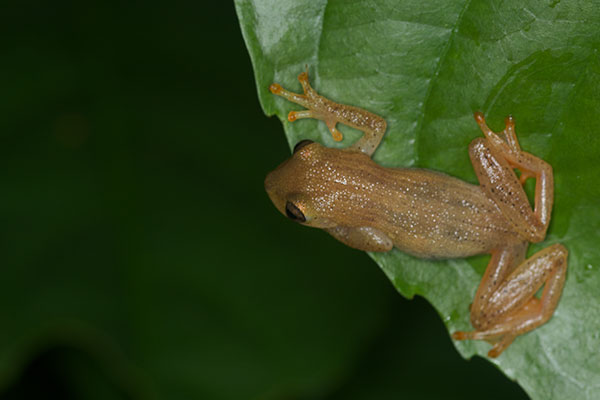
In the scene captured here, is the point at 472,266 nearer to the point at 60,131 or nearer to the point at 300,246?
the point at 300,246

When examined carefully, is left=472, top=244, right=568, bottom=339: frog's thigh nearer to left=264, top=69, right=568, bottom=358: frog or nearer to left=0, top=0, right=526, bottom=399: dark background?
left=264, top=69, right=568, bottom=358: frog

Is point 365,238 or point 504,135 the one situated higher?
point 504,135

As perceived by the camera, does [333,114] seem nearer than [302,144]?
Yes

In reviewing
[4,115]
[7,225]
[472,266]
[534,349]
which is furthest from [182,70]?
[534,349]

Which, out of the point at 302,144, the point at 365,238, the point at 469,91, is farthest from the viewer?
the point at 365,238

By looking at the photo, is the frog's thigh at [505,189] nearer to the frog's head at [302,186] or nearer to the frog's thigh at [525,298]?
the frog's thigh at [525,298]

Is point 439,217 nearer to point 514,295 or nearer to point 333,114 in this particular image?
point 514,295

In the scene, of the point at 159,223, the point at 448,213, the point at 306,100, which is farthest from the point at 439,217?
the point at 159,223

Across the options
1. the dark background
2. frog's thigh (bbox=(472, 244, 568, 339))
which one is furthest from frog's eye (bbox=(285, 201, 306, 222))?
frog's thigh (bbox=(472, 244, 568, 339))
